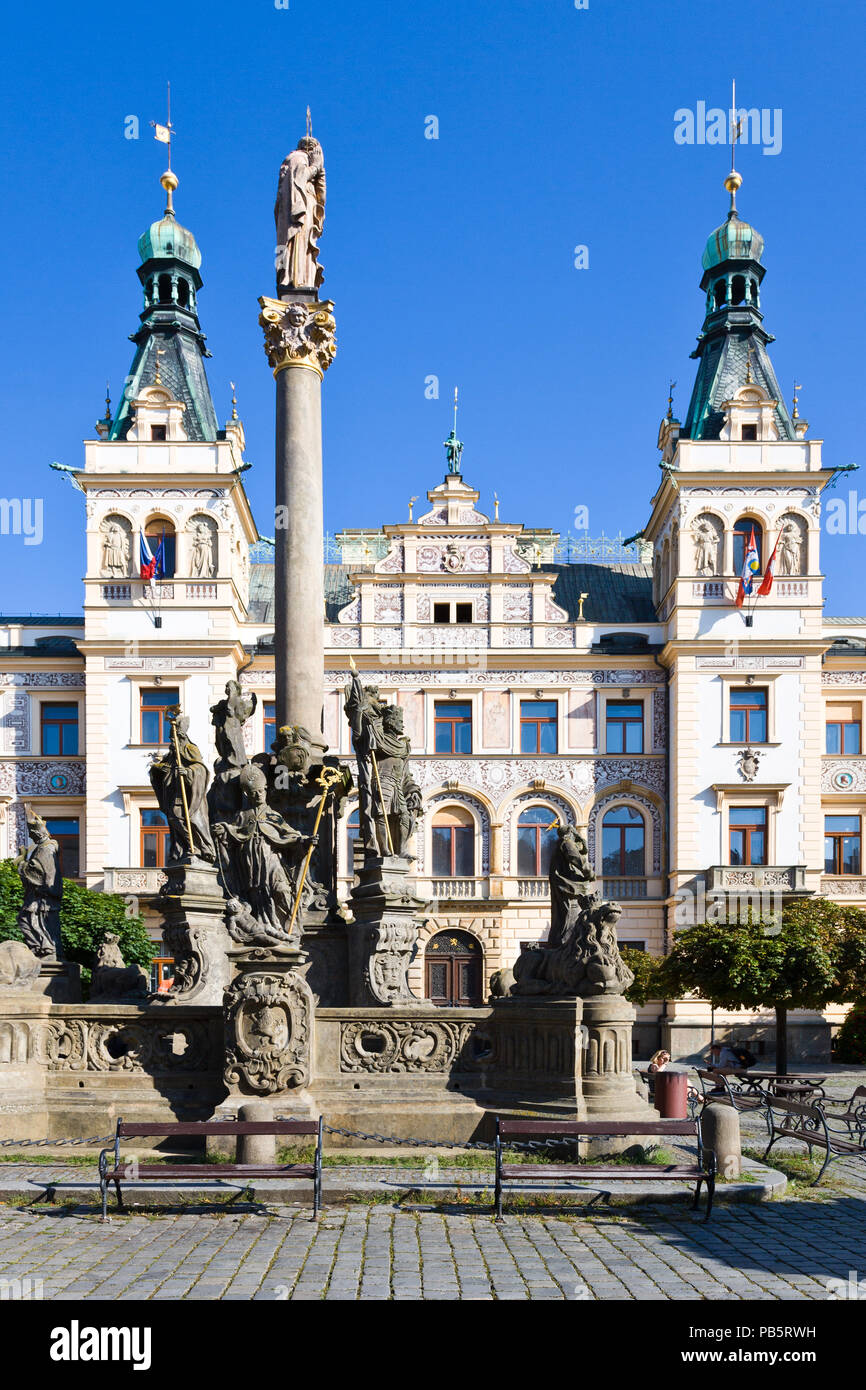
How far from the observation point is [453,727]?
44.8m

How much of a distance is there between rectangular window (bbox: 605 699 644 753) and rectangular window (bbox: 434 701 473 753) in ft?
14.7

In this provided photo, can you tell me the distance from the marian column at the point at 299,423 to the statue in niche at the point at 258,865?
5.69 feet

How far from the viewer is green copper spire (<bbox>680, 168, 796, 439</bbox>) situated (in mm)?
45250

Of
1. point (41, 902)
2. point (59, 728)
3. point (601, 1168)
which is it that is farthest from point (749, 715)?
point (601, 1168)

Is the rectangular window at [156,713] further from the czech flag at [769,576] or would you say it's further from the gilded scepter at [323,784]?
the gilded scepter at [323,784]

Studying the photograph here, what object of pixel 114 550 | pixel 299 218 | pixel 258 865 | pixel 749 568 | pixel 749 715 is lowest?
pixel 258 865

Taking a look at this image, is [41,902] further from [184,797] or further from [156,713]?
[156,713]

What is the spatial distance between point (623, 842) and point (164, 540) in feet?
57.0

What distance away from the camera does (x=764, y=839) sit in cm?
4259
